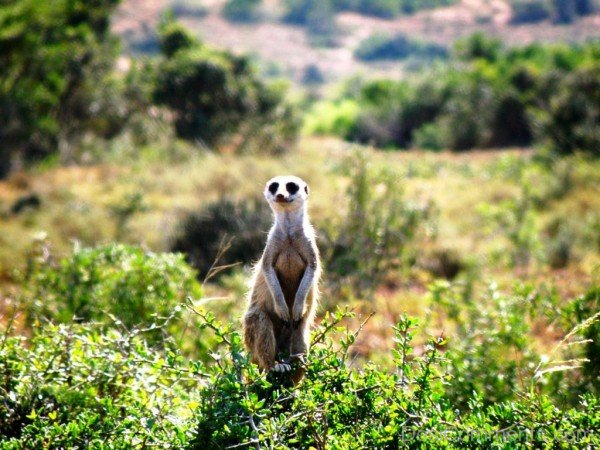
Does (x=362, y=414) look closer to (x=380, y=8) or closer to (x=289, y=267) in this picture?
(x=289, y=267)

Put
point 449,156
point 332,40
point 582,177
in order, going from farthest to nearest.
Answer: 1. point 332,40
2. point 449,156
3. point 582,177

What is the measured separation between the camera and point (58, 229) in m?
13.1

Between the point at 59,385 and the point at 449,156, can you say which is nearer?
the point at 59,385

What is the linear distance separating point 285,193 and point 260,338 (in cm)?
85

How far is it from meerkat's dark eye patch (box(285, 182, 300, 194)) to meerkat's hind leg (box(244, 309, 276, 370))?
2.42 feet

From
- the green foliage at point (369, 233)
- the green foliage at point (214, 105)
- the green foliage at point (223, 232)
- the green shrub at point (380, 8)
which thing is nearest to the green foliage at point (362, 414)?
the green foliage at point (369, 233)

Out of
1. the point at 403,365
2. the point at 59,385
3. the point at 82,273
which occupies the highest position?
the point at 403,365

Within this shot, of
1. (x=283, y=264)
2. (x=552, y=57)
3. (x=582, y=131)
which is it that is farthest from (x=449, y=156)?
(x=283, y=264)

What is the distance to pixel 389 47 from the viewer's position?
6706cm

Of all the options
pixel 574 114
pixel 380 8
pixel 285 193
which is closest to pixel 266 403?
pixel 285 193

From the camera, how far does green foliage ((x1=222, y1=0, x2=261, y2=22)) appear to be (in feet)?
237

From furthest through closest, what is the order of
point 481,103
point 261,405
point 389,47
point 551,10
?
point 389,47 → point 551,10 → point 481,103 → point 261,405

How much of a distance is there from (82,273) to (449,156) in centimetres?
2181

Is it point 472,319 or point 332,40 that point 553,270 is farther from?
point 332,40
